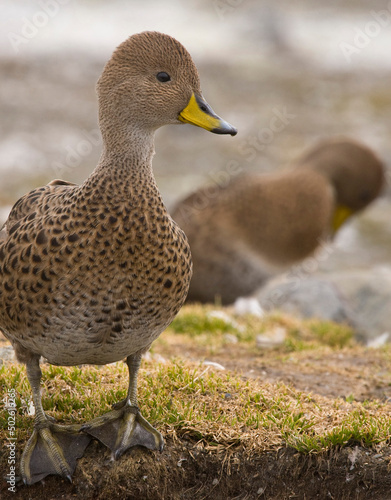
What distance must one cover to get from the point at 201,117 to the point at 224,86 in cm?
1789

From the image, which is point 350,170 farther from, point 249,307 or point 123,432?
point 123,432

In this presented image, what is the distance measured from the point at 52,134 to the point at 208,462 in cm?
1523

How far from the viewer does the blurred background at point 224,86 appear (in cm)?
1692

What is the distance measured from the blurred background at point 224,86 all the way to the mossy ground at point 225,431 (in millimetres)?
8921

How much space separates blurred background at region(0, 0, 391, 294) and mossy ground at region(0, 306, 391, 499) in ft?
29.3

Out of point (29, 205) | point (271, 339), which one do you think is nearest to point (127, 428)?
point (29, 205)

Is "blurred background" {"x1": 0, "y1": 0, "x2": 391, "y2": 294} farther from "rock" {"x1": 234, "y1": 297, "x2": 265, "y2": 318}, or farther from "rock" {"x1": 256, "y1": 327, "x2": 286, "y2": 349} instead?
"rock" {"x1": 256, "y1": 327, "x2": 286, "y2": 349}

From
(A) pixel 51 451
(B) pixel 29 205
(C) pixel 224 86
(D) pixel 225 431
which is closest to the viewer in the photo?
(A) pixel 51 451

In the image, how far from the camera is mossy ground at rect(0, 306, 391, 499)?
393 centimetres

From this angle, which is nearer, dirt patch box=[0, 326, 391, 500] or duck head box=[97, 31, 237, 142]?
duck head box=[97, 31, 237, 142]

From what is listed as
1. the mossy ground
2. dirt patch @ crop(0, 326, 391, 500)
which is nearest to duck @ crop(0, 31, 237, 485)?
dirt patch @ crop(0, 326, 391, 500)

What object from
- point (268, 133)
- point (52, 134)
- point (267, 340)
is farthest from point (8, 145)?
point (267, 340)

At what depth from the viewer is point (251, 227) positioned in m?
8.45

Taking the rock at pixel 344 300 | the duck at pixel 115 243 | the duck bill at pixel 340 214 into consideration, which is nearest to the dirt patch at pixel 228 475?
the duck at pixel 115 243
